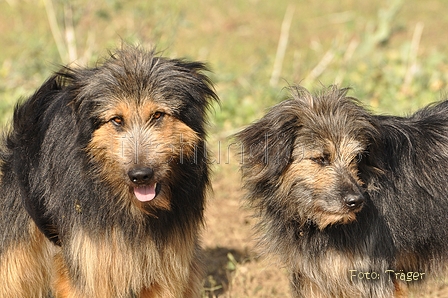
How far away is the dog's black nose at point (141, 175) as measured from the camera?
4363mm

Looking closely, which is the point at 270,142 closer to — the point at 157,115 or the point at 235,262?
the point at 157,115

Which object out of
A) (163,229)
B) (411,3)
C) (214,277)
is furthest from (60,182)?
(411,3)

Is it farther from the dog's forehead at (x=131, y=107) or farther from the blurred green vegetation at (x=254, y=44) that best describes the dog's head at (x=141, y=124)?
the blurred green vegetation at (x=254, y=44)

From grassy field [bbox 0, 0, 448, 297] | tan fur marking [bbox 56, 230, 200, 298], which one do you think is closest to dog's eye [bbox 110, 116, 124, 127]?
tan fur marking [bbox 56, 230, 200, 298]

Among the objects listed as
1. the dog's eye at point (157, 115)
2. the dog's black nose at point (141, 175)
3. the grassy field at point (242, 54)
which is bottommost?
the dog's black nose at point (141, 175)

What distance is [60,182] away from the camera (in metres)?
4.85

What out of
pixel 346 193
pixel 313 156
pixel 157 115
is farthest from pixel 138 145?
pixel 346 193

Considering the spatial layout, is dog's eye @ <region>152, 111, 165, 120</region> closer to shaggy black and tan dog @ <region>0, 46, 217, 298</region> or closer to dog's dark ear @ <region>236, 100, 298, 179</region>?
shaggy black and tan dog @ <region>0, 46, 217, 298</region>

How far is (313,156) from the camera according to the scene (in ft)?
15.9

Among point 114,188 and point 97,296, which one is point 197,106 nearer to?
point 114,188

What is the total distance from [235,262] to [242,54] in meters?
9.13

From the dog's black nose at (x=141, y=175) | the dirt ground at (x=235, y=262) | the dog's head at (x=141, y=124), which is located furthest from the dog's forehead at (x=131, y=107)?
the dirt ground at (x=235, y=262)

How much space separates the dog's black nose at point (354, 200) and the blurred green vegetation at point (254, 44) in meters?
4.02

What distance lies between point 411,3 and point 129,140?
15299 millimetres
